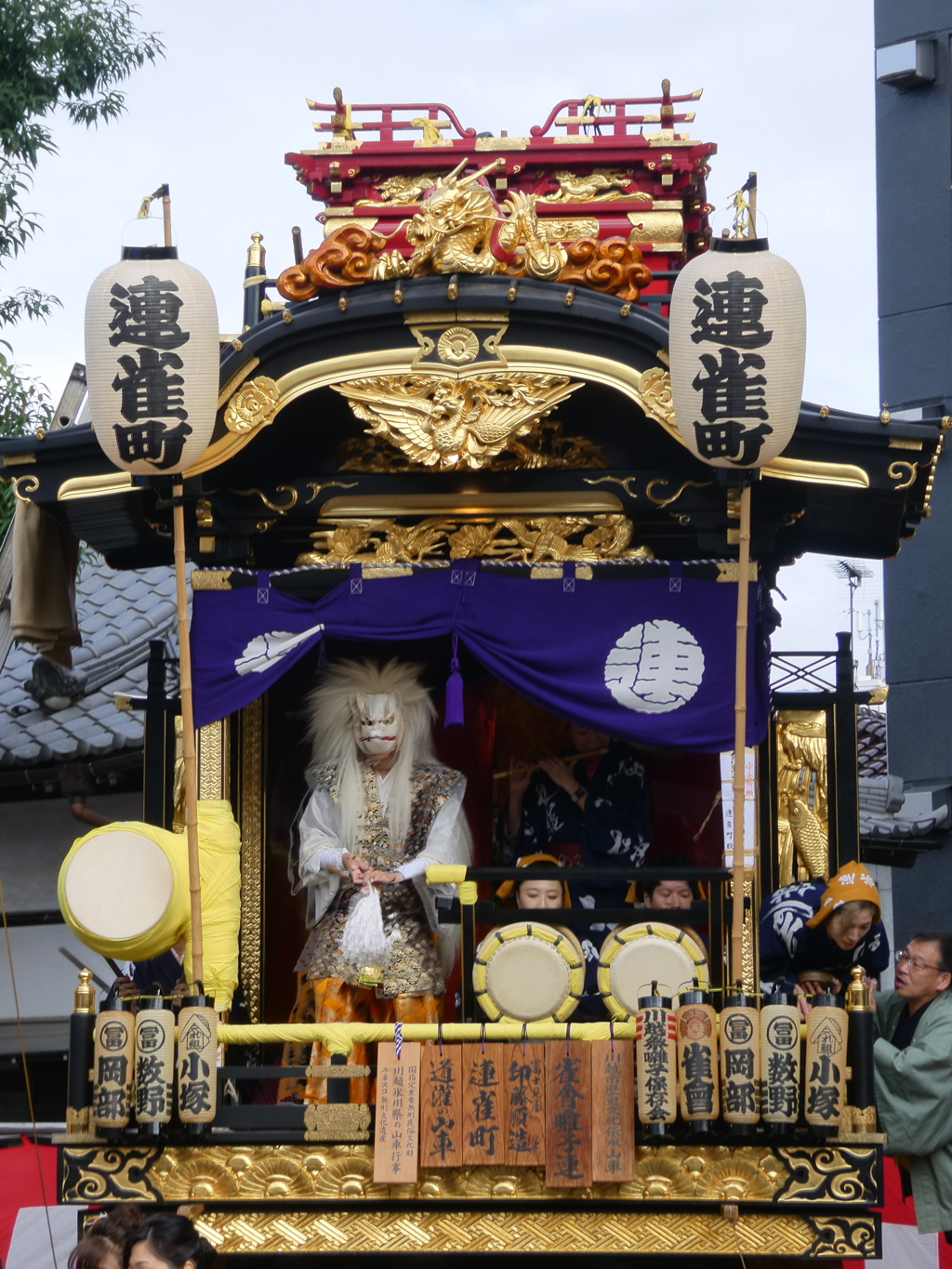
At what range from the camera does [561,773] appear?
9.15 meters

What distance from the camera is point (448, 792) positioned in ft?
28.6

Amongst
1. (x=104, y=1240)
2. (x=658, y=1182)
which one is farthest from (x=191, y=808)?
(x=104, y=1240)

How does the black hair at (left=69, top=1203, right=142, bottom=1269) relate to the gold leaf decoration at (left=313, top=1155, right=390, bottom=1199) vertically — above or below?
above

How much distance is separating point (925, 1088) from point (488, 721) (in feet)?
9.95

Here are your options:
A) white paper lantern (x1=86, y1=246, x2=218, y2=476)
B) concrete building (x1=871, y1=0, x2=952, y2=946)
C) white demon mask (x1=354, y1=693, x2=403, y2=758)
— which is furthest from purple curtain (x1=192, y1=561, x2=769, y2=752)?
concrete building (x1=871, y1=0, x2=952, y2=946)

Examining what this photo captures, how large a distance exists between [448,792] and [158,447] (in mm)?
2153

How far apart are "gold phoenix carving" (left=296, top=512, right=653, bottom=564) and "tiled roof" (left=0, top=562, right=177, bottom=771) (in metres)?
2.30

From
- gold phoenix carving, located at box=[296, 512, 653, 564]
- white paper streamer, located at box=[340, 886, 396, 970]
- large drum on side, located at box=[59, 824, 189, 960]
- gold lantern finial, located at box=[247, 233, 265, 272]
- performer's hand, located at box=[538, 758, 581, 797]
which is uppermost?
gold lantern finial, located at box=[247, 233, 265, 272]

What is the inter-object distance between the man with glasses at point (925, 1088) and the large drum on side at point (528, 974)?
4.19 ft

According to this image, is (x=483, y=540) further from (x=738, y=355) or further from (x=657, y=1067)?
(x=657, y=1067)

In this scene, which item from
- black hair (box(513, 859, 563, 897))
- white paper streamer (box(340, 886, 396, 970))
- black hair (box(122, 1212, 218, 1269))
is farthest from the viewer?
white paper streamer (box(340, 886, 396, 970))

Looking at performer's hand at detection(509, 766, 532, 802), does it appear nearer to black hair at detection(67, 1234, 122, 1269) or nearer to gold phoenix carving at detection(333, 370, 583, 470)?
gold phoenix carving at detection(333, 370, 583, 470)

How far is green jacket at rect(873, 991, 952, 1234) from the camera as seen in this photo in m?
7.47

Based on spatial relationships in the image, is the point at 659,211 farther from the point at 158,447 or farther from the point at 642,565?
the point at 158,447
